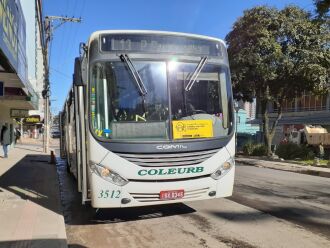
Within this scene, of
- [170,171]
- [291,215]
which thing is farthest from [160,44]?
[291,215]

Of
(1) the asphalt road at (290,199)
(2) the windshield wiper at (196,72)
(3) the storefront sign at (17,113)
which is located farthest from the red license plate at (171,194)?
(3) the storefront sign at (17,113)

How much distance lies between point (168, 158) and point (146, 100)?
1.04 meters

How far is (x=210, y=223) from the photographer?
8.16 meters

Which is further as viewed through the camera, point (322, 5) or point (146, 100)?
point (322, 5)

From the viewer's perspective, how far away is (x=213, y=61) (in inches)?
331

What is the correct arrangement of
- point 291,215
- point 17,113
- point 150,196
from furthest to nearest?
point 17,113 < point 291,215 < point 150,196

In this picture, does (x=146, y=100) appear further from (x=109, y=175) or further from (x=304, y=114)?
(x=304, y=114)

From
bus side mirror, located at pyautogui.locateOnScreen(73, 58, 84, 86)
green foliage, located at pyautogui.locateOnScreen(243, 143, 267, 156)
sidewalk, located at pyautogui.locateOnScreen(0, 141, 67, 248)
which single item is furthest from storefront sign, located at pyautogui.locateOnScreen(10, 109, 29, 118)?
bus side mirror, located at pyautogui.locateOnScreen(73, 58, 84, 86)

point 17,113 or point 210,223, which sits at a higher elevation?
point 17,113

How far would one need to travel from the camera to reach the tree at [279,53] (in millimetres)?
25016

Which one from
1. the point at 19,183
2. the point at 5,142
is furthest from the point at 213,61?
the point at 5,142

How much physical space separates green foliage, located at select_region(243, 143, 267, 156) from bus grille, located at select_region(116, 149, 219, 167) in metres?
22.8

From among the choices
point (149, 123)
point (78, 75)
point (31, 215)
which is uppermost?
point (78, 75)

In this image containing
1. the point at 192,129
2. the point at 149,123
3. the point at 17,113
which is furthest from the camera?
the point at 17,113
